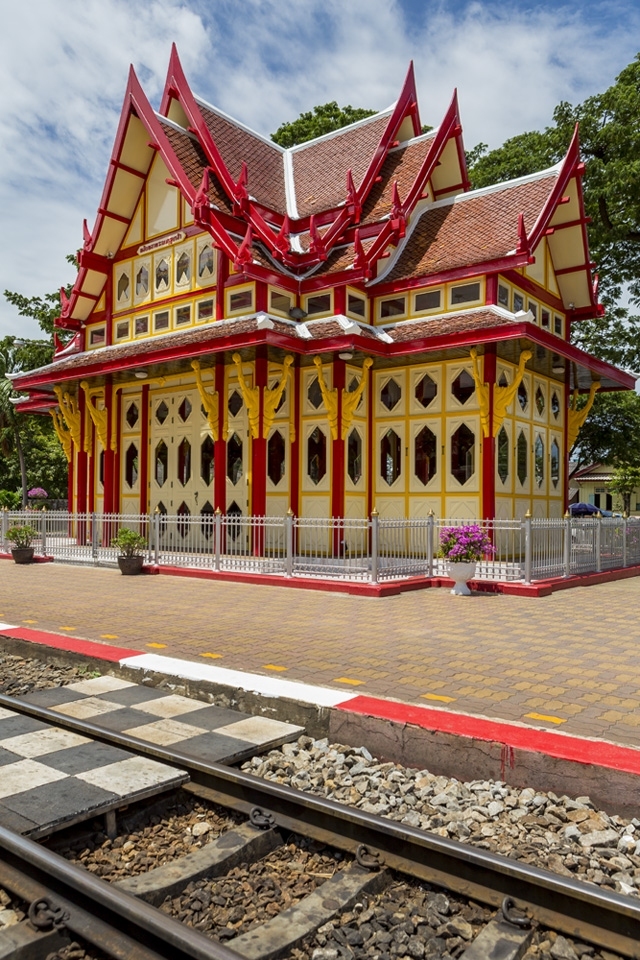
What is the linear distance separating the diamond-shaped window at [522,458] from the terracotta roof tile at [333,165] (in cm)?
810

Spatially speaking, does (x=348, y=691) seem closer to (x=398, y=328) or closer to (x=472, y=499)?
(x=472, y=499)

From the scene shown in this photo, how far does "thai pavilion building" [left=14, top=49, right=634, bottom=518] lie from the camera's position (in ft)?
53.2

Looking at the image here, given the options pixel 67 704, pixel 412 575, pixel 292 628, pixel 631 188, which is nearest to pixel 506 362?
pixel 412 575

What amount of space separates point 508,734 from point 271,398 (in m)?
12.5

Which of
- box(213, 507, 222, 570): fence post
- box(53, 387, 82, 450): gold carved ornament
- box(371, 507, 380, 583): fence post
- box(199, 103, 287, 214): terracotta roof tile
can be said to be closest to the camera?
box(371, 507, 380, 583): fence post

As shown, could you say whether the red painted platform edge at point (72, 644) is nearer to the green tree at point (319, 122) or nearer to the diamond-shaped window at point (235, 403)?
the diamond-shaped window at point (235, 403)

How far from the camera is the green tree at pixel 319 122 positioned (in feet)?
106

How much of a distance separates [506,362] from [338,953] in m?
15.0

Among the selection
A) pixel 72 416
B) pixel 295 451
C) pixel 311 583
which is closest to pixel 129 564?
pixel 311 583

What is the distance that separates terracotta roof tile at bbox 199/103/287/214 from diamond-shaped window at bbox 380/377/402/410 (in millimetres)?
6284

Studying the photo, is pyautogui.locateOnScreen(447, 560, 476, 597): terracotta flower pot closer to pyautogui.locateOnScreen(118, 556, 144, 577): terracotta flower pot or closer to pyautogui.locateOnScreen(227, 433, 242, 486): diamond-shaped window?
pyautogui.locateOnScreen(118, 556, 144, 577): terracotta flower pot

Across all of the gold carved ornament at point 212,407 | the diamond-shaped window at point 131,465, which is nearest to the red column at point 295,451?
the gold carved ornament at point 212,407

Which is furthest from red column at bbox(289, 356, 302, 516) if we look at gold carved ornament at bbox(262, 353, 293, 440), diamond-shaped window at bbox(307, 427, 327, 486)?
gold carved ornament at bbox(262, 353, 293, 440)

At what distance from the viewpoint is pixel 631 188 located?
934 inches
